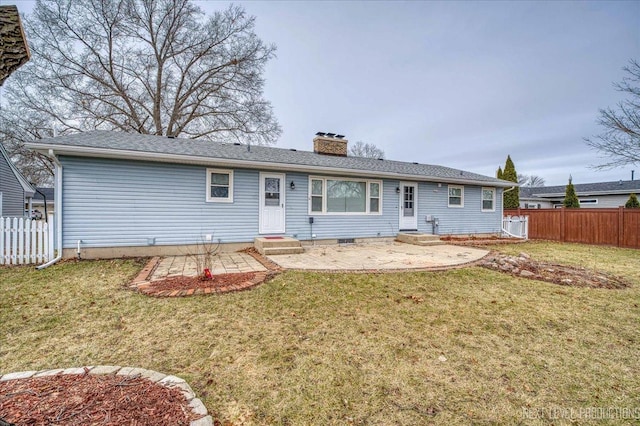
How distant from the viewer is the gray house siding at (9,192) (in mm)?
12516

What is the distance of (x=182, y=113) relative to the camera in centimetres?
1767

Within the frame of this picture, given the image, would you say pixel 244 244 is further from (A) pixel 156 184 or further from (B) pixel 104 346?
(B) pixel 104 346

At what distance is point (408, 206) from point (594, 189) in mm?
23286

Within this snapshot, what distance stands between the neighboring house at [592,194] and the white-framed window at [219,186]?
90.2 feet

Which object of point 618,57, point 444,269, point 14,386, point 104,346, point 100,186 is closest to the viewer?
point 14,386

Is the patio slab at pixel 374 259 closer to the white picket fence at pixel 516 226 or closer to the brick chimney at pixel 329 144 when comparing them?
the brick chimney at pixel 329 144

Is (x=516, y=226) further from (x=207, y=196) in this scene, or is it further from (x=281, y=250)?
(x=207, y=196)

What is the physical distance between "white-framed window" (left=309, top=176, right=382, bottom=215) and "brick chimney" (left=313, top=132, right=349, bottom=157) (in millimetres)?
2871

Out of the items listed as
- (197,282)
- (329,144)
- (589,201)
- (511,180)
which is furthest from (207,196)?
(589,201)

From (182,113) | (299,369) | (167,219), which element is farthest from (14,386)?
(182,113)

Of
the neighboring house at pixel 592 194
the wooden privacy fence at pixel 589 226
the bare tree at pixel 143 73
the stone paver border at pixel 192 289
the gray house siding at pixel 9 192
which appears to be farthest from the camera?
the neighboring house at pixel 592 194

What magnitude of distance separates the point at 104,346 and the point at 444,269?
5963 millimetres

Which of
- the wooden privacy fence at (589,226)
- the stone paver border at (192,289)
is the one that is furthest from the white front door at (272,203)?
the wooden privacy fence at (589,226)

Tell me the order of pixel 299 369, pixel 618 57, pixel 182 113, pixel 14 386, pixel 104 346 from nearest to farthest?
1. pixel 14 386
2. pixel 299 369
3. pixel 104 346
4. pixel 618 57
5. pixel 182 113
